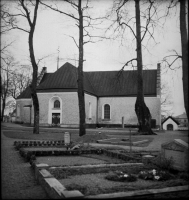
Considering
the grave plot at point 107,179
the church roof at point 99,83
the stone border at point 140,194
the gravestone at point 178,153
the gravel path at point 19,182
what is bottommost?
the gravel path at point 19,182

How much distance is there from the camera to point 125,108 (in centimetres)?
3784

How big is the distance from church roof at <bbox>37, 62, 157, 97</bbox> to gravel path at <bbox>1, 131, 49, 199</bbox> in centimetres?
2510

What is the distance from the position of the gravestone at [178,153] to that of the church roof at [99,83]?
25.6 meters

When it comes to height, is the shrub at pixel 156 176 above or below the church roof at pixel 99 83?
below

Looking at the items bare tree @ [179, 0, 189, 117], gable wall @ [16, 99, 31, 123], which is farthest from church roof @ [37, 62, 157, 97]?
bare tree @ [179, 0, 189, 117]

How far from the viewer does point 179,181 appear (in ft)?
18.7

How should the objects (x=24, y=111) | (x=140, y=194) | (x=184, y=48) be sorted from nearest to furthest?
1. (x=140, y=194)
2. (x=184, y=48)
3. (x=24, y=111)

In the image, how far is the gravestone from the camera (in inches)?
260

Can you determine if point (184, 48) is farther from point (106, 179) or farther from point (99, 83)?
point (99, 83)

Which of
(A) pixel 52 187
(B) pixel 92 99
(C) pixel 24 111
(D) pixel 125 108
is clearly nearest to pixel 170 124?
(D) pixel 125 108

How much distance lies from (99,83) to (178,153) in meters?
34.3

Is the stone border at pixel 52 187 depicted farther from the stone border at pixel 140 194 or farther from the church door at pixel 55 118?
the church door at pixel 55 118

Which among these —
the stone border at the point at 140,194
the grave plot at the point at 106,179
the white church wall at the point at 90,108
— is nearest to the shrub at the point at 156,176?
the grave plot at the point at 106,179

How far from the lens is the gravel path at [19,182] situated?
5336 mm
